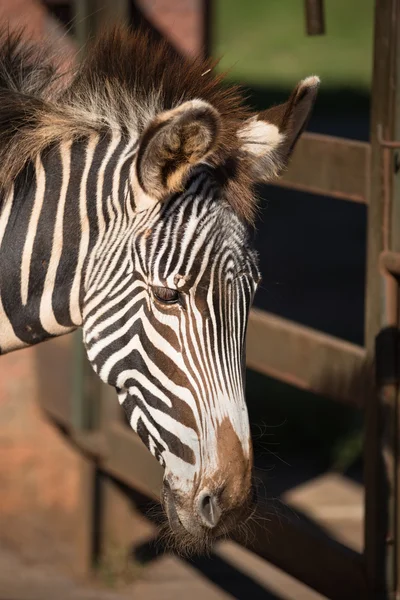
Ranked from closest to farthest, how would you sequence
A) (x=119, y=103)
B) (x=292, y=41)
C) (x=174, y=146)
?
(x=174, y=146), (x=119, y=103), (x=292, y=41)

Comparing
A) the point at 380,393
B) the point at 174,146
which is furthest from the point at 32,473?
the point at 174,146

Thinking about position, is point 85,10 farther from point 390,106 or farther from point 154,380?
point 154,380

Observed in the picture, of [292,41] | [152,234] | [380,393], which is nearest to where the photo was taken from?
[152,234]

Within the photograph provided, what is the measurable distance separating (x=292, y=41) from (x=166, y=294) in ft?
65.7

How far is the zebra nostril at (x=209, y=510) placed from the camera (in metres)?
2.25

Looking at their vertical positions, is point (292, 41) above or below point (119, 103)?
below

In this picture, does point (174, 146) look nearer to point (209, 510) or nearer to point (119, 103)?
point (119, 103)

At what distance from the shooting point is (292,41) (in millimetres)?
21188

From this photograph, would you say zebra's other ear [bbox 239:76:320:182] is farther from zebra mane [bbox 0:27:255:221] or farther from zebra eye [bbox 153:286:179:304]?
zebra eye [bbox 153:286:179:304]

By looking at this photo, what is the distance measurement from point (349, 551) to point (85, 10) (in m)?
2.76

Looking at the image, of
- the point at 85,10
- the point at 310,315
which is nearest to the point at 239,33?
the point at 310,315

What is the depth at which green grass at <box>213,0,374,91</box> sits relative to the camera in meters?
18.7

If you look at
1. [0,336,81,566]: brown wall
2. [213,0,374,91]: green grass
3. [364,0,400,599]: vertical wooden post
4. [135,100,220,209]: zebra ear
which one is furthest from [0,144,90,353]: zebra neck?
[213,0,374,91]: green grass

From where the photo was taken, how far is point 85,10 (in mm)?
4289
